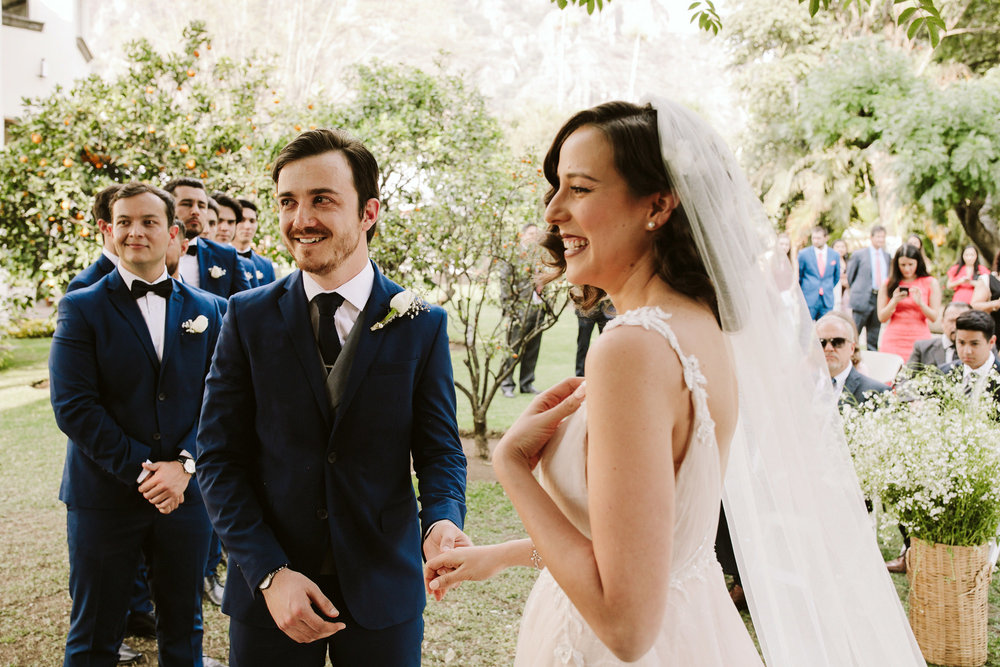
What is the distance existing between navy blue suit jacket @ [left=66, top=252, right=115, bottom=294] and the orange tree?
4.69 m

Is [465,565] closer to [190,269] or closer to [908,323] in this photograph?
[190,269]

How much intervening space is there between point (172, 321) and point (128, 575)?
3.50ft

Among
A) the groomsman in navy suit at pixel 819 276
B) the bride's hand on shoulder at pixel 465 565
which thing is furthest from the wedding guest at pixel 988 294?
the bride's hand on shoulder at pixel 465 565

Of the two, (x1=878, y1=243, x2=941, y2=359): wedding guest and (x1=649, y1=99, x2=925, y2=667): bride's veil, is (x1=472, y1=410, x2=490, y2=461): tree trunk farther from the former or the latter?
(x1=649, y1=99, x2=925, y2=667): bride's veil

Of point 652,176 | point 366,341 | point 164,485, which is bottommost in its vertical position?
point 164,485

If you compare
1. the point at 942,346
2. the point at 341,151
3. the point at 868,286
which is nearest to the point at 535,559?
the point at 341,151

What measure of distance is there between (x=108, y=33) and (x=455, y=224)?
105 feet

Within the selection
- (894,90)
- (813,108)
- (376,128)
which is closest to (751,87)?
(813,108)

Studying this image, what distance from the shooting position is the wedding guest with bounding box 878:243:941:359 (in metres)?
8.63

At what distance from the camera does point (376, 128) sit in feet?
27.1

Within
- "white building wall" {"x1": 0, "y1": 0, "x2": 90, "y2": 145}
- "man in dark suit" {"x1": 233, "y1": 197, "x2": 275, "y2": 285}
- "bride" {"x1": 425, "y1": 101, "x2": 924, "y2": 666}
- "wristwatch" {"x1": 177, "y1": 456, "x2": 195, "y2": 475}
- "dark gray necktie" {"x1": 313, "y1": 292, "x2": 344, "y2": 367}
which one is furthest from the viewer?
"white building wall" {"x1": 0, "y1": 0, "x2": 90, "y2": 145}

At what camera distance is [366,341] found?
2.18 metres

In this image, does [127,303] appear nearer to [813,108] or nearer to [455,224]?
[455,224]

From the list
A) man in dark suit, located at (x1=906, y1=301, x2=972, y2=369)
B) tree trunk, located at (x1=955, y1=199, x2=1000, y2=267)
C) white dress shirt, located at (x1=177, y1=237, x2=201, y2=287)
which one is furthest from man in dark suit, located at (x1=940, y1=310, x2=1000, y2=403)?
tree trunk, located at (x1=955, y1=199, x2=1000, y2=267)
